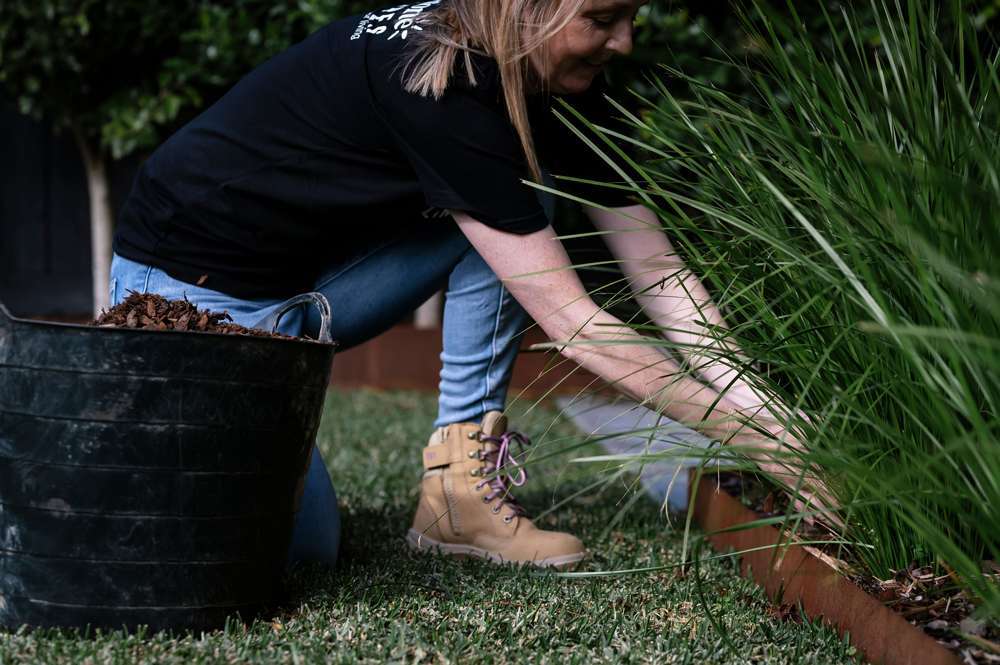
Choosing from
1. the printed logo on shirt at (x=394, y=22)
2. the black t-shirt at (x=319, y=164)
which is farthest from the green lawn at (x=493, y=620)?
the printed logo on shirt at (x=394, y=22)

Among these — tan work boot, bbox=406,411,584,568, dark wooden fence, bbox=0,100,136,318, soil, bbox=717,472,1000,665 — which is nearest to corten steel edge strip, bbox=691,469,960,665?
soil, bbox=717,472,1000,665

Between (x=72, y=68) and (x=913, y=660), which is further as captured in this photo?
(x=72, y=68)

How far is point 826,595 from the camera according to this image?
1282mm

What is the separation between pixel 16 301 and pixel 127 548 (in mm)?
5177

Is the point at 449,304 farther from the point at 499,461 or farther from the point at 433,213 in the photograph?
the point at 499,461

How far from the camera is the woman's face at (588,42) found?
1.35 m

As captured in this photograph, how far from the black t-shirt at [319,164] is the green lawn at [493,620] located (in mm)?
414

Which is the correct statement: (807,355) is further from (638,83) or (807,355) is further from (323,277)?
(638,83)

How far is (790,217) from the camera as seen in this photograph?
1368 millimetres

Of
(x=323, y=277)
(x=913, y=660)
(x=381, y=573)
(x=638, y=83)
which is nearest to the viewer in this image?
(x=913, y=660)

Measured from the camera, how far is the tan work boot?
65.6 inches

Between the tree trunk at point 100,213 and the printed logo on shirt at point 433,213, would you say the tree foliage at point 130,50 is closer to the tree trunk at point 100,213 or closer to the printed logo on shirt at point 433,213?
the tree trunk at point 100,213

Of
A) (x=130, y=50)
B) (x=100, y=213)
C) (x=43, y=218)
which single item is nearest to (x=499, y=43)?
(x=130, y=50)

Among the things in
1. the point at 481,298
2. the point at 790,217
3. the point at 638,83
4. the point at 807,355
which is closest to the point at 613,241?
the point at 481,298
